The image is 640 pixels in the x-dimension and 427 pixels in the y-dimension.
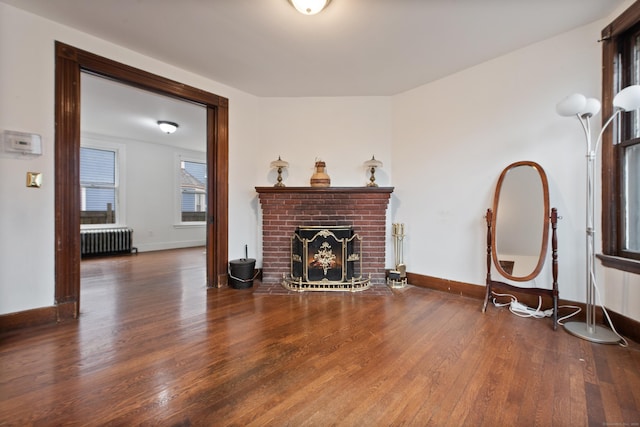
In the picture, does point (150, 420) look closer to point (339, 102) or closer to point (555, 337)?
point (555, 337)

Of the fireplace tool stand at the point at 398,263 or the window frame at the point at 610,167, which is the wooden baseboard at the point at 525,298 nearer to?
the fireplace tool stand at the point at 398,263

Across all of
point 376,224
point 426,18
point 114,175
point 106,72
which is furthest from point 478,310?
point 114,175

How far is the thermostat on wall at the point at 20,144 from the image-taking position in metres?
2.09

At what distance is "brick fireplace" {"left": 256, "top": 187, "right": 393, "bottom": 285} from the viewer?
11.4ft

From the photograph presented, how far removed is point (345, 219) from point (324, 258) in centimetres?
57

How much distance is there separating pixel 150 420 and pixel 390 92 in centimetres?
381

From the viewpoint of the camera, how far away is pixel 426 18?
2184mm

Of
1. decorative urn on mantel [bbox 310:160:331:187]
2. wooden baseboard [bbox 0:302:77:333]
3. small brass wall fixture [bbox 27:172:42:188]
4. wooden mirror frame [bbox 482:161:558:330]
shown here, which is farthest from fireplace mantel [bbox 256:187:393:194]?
wooden baseboard [bbox 0:302:77:333]

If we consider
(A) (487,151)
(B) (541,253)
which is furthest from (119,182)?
(B) (541,253)

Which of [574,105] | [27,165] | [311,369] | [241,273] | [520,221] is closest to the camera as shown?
[311,369]

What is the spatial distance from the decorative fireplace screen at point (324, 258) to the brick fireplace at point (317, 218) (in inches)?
7.6

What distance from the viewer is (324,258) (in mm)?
3326

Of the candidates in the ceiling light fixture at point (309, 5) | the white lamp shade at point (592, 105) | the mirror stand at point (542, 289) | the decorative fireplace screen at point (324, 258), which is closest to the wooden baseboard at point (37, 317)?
the decorative fireplace screen at point (324, 258)

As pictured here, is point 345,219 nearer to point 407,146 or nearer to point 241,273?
point 407,146
